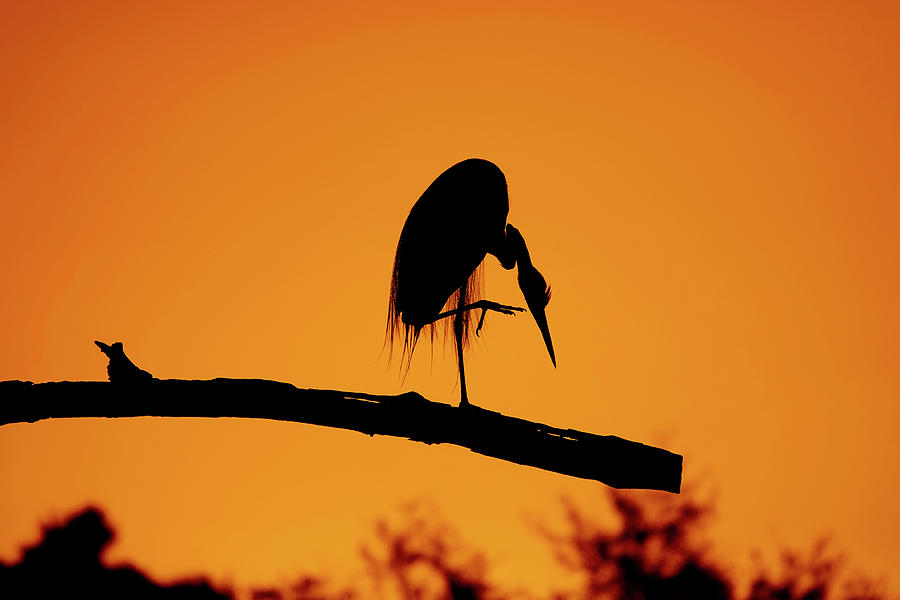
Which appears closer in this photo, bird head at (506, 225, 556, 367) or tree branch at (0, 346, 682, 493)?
tree branch at (0, 346, 682, 493)

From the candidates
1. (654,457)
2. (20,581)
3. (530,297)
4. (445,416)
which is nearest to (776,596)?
(530,297)

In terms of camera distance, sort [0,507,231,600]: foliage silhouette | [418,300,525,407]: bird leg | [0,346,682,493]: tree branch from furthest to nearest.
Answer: [0,507,231,600]: foliage silhouette → [418,300,525,407]: bird leg → [0,346,682,493]: tree branch

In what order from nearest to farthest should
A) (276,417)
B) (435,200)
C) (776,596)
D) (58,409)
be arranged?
(58,409) → (276,417) → (435,200) → (776,596)

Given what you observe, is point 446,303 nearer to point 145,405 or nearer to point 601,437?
point 601,437

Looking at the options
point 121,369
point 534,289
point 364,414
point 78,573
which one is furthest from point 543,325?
point 78,573

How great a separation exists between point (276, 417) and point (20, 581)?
348 centimetres

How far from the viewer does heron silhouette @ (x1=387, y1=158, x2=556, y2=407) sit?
362 centimetres

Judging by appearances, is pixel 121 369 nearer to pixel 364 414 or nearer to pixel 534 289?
pixel 364 414

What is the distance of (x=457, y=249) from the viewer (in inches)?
142

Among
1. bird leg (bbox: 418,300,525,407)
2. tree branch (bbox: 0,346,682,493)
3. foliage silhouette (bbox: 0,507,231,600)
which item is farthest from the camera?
foliage silhouette (bbox: 0,507,231,600)

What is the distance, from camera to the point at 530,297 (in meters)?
3.77

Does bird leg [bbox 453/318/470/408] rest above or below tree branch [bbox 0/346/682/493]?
above

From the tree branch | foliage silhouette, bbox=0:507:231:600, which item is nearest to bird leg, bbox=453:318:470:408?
the tree branch

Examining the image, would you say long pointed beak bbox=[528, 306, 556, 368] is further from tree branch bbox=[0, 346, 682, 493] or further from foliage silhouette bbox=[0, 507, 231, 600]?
foliage silhouette bbox=[0, 507, 231, 600]
